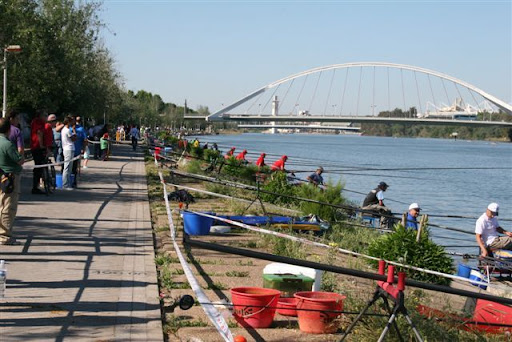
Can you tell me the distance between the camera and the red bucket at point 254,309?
6.61m

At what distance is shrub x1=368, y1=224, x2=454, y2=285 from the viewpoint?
10062mm

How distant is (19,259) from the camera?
8.77 metres

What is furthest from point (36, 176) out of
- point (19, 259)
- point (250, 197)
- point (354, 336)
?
point (354, 336)

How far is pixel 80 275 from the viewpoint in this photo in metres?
8.08

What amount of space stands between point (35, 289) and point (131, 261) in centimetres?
188

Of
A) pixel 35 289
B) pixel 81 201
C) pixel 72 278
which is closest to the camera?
pixel 35 289

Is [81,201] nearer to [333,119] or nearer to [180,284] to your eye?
[180,284]

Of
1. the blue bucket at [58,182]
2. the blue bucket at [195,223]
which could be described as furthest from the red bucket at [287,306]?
the blue bucket at [58,182]

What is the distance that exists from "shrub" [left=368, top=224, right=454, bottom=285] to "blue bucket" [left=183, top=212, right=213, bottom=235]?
2754 mm

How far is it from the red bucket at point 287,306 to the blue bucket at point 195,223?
15.2 feet

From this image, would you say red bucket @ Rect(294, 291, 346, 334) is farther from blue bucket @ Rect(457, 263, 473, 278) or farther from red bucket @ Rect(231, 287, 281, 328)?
blue bucket @ Rect(457, 263, 473, 278)

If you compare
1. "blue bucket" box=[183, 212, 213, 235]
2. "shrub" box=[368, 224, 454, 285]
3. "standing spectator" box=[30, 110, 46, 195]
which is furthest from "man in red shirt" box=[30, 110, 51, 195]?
"shrub" box=[368, 224, 454, 285]

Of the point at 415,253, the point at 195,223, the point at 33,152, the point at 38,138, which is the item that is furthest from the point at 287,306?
the point at 33,152

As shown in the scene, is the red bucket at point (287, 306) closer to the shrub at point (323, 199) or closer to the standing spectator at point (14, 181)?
the standing spectator at point (14, 181)
